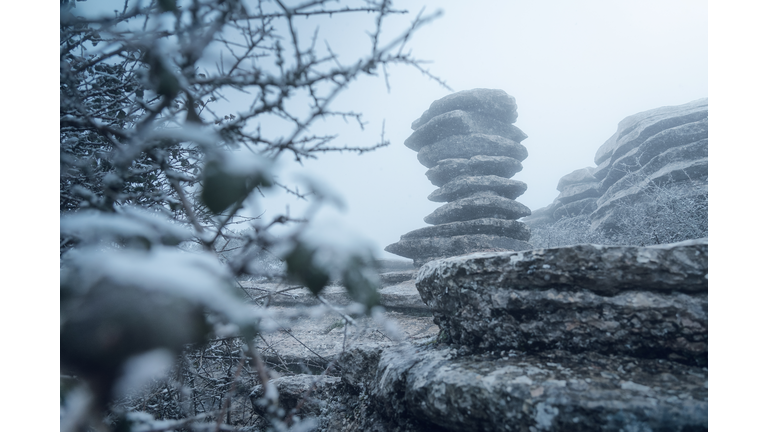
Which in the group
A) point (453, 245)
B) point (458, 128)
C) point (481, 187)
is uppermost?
point (458, 128)

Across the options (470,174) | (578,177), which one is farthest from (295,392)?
(578,177)

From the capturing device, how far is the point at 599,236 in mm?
7910

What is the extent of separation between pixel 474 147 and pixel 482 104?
1.68 m

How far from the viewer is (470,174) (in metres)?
10.3

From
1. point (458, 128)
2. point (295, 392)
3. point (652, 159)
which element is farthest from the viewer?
point (458, 128)

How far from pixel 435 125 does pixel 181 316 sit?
11163 mm

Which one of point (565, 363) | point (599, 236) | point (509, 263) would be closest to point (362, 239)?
point (509, 263)

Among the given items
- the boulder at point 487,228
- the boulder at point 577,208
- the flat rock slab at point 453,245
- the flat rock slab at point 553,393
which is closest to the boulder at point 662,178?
the boulder at point 487,228

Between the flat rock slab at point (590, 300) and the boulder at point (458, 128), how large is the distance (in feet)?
32.2

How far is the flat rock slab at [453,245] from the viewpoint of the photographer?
8.26 meters

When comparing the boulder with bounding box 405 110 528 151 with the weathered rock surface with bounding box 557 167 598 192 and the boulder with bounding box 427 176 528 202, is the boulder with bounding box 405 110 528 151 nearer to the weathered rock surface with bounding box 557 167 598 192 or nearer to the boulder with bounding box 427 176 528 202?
the boulder with bounding box 427 176 528 202

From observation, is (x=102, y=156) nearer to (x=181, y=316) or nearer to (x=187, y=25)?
(x=187, y=25)

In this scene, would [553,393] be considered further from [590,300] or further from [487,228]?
[487,228]

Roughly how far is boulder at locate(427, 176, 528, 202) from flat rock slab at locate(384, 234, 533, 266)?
6.48 feet
